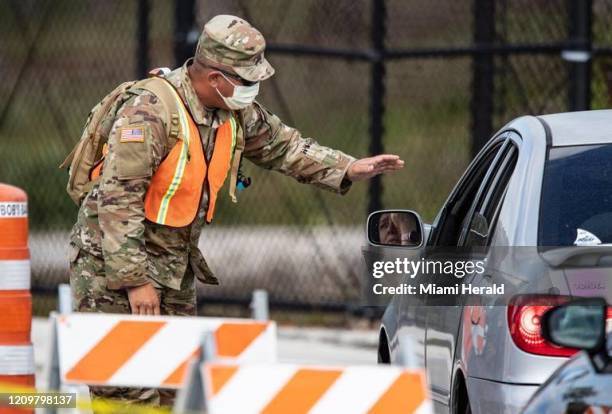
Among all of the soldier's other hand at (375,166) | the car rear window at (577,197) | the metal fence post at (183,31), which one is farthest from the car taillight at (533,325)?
the metal fence post at (183,31)

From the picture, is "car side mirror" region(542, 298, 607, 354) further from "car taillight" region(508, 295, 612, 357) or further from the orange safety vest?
the orange safety vest

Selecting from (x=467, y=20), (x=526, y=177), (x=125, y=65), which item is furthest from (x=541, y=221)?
(x=125, y=65)

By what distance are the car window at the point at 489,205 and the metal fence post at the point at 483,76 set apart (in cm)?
553

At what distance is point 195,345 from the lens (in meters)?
5.33

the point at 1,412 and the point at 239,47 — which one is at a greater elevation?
the point at 239,47

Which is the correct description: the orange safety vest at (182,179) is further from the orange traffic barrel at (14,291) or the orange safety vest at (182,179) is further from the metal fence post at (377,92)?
the metal fence post at (377,92)

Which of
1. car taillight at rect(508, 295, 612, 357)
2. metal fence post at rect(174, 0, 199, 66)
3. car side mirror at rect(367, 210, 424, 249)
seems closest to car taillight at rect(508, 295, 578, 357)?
car taillight at rect(508, 295, 612, 357)

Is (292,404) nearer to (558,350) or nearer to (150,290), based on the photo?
(558,350)

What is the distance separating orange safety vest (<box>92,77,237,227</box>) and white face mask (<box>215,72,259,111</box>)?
160mm

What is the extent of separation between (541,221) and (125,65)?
10.1m

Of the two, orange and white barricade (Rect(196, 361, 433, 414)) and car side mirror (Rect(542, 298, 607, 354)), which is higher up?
car side mirror (Rect(542, 298, 607, 354))

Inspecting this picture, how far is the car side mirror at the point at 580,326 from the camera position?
4.32 meters

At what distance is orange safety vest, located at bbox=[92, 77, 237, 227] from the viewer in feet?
21.4

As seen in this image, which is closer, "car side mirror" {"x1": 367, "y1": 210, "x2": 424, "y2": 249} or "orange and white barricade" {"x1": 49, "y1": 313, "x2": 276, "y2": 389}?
"orange and white barricade" {"x1": 49, "y1": 313, "x2": 276, "y2": 389}
